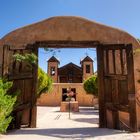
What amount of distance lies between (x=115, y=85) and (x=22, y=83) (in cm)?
343

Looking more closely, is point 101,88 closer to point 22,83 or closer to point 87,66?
point 22,83

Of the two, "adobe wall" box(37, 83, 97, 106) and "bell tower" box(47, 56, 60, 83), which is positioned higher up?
"bell tower" box(47, 56, 60, 83)

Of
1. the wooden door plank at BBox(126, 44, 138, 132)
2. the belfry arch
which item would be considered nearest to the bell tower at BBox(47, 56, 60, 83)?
the belfry arch

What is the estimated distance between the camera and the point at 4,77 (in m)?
8.38

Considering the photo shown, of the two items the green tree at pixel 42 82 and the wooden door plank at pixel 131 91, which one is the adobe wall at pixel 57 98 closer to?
the green tree at pixel 42 82

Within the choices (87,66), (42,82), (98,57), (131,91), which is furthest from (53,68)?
(131,91)

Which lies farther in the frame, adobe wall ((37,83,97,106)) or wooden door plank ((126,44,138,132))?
adobe wall ((37,83,97,106))

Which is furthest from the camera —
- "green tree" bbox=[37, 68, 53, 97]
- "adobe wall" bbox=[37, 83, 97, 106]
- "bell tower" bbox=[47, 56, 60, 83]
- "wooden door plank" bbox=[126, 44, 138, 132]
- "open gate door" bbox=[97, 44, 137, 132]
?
"bell tower" bbox=[47, 56, 60, 83]

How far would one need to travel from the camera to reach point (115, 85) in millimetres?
8914

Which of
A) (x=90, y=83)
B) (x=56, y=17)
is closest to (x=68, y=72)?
(x=90, y=83)

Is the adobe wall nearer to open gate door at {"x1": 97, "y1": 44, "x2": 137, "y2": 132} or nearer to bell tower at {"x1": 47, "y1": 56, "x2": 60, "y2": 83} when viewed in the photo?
bell tower at {"x1": 47, "y1": 56, "x2": 60, "y2": 83}

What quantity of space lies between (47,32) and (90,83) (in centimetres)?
1548

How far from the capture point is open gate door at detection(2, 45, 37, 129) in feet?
28.3

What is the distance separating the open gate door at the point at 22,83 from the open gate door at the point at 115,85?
251 cm
